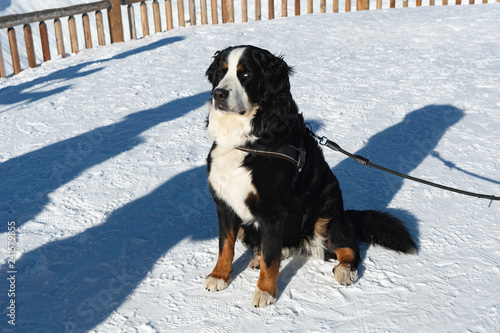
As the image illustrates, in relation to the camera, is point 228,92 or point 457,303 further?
point 457,303

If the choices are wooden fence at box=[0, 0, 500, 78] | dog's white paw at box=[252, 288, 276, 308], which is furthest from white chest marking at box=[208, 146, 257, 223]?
wooden fence at box=[0, 0, 500, 78]

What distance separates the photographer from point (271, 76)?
2746 millimetres

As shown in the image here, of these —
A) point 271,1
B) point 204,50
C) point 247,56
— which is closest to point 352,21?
point 271,1

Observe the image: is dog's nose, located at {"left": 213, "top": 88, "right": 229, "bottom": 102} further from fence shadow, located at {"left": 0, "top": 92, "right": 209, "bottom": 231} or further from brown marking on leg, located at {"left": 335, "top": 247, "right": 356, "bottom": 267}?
fence shadow, located at {"left": 0, "top": 92, "right": 209, "bottom": 231}

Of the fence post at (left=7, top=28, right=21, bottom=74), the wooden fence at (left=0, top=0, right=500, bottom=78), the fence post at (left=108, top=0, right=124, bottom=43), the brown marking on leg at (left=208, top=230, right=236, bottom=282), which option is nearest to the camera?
the brown marking on leg at (left=208, top=230, right=236, bottom=282)

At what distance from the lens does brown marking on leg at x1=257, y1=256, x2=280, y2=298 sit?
9.23ft

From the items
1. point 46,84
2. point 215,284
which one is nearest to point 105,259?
point 215,284

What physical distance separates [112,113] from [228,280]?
12.4ft

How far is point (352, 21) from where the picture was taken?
→ 390 inches

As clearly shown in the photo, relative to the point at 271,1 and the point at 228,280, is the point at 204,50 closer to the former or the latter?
the point at 271,1

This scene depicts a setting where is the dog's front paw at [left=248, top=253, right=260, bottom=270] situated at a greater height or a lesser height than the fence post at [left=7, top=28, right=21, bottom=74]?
lesser

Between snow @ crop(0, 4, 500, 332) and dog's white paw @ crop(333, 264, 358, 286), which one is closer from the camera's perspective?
snow @ crop(0, 4, 500, 332)

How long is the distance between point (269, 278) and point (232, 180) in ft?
1.92

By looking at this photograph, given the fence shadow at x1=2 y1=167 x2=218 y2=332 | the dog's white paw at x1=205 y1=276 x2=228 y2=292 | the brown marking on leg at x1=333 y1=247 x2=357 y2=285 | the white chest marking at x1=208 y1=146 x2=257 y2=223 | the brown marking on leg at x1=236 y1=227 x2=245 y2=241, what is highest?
the white chest marking at x1=208 y1=146 x2=257 y2=223
